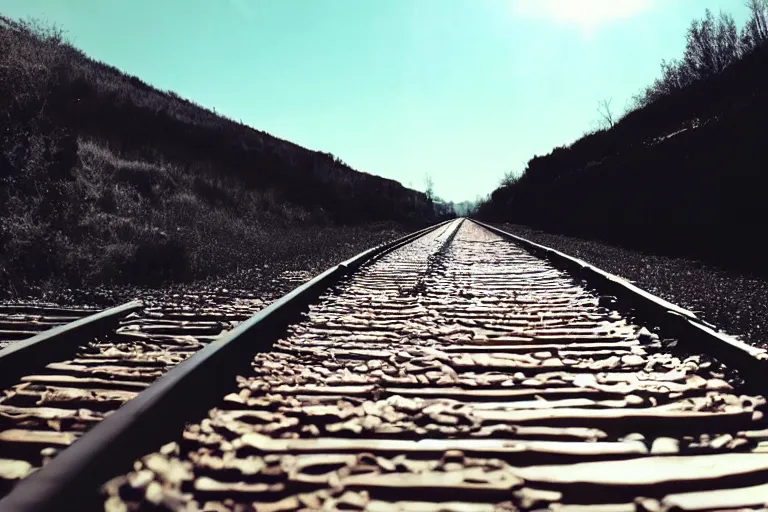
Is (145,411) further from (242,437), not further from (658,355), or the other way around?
(658,355)

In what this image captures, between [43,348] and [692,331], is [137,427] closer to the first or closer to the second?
[43,348]

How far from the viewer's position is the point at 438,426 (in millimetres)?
2066

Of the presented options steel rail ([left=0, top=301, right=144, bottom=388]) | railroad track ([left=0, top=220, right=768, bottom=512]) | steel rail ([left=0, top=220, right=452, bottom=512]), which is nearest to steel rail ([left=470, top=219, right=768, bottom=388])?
railroad track ([left=0, top=220, right=768, bottom=512])

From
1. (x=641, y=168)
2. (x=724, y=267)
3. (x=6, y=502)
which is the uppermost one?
(x=641, y=168)

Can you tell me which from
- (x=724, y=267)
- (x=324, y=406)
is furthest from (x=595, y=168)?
(x=324, y=406)

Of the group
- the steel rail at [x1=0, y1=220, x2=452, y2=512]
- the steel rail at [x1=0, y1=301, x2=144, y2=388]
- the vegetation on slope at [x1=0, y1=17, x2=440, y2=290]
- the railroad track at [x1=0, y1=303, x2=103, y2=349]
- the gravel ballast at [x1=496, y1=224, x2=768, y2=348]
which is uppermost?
the vegetation on slope at [x1=0, y1=17, x2=440, y2=290]

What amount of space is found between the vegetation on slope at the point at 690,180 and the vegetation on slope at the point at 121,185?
9.24m

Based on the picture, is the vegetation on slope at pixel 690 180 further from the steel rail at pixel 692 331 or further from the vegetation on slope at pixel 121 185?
the vegetation on slope at pixel 121 185

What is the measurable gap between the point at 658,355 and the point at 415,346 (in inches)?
58.7

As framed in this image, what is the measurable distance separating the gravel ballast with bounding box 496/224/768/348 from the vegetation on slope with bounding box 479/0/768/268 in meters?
1.03

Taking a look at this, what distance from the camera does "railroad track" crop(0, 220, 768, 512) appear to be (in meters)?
1.53

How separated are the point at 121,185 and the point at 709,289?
1270cm

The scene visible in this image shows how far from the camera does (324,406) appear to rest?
2.28 metres

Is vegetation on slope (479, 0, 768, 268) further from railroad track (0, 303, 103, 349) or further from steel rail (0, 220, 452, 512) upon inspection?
railroad track (0, 303, 103, 349)
